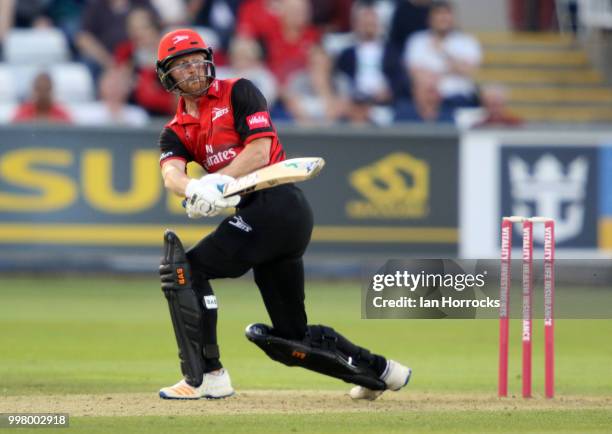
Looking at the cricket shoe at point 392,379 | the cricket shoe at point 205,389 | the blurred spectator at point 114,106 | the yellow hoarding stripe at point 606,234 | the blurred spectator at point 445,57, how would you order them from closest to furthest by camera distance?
the cricket shoe at point 205,389, the cricket shoe at point 392,379, the yellow hoarding stripe at point 606,234, the blurred spectator at point 114,106, the blurred spectator at point 445,57

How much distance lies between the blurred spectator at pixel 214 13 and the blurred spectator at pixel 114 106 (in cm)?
180

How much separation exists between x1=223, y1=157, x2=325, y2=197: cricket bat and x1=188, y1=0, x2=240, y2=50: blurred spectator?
34.0ft

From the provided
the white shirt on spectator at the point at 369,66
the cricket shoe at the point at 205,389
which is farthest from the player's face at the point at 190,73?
the white shirt on spectator at the point at 369,66

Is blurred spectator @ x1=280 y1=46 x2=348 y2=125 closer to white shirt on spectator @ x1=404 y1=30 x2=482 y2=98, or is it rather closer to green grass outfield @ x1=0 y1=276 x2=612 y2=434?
white shirt on spectator @ x1=404 y1=30 x2=482 y2=98

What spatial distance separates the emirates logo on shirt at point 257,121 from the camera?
24.5 feet

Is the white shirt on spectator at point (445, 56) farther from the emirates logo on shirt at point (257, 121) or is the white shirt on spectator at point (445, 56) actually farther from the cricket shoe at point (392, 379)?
the emirates logo on shirt at point (257, 121)

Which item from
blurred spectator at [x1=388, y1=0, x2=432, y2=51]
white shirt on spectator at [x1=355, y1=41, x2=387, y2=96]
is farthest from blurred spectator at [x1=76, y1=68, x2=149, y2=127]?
blurred spectator at [x1=388, y1=0, x2=432, y2=51]

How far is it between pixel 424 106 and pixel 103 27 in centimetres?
400

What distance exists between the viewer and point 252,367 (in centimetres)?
976

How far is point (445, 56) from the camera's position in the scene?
17.5 meters

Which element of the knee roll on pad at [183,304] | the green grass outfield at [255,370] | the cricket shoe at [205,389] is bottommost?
the green grass outfield at [255,370]

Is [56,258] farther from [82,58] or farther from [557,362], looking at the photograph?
[557,362]

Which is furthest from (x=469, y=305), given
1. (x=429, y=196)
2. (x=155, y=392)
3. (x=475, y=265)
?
(x=429, y=196)

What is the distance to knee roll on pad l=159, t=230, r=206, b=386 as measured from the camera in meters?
7.52
